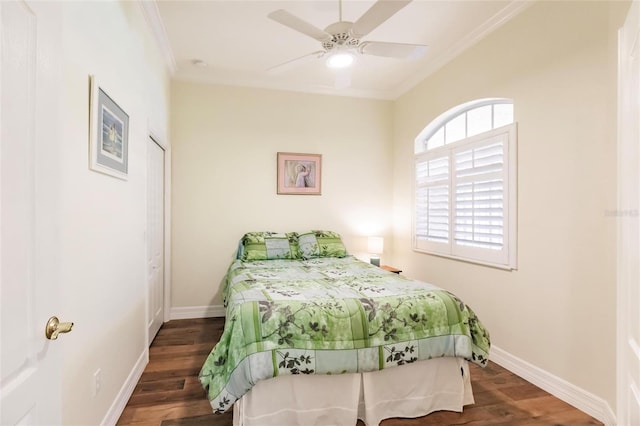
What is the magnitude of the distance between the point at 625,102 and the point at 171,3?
9.78ft

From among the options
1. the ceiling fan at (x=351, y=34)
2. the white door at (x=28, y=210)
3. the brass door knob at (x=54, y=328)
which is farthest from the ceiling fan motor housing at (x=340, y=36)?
the brass door knob at (x=54, y=328)

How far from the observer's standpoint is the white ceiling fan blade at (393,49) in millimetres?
2318

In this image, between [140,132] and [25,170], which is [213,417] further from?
[140,132]

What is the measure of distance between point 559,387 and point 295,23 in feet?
9.93

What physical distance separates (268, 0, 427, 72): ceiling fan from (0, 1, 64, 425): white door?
142 cm

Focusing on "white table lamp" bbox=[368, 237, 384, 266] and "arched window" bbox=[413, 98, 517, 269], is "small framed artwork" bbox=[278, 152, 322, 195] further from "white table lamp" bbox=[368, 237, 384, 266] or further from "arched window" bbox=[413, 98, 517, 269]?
"arched window" bbox=[413, 98, 517, 269]

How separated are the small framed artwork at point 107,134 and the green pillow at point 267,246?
175 cm

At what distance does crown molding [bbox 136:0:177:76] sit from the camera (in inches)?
102

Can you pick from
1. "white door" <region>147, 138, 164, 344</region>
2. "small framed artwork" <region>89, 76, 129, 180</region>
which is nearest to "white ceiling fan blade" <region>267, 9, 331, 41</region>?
"small framed artwork" <region>89, 76, 129, 180</region>

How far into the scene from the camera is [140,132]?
8.41ft

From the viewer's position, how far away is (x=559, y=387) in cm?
232

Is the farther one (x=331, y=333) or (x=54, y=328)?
(x=331, y=333)

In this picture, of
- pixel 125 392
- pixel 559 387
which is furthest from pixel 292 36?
pixel 559 387

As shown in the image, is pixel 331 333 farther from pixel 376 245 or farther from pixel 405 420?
pixel 376 245
